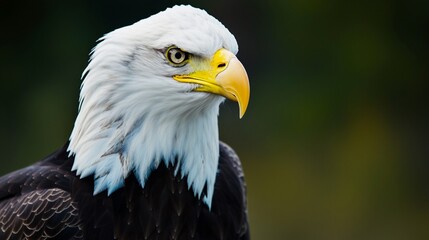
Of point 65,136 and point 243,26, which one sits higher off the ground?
point 243,26

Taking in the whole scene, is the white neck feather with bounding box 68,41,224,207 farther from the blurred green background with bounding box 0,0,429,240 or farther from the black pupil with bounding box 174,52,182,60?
the blurred green background with bounding box 0,0,429,240

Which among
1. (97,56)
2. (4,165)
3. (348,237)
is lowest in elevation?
(4,165)

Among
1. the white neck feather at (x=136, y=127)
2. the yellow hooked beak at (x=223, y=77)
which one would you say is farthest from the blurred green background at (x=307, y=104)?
the yellow hooked beak at (x=223, y=77)

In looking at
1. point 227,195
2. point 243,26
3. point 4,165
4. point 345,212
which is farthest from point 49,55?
point 227,195

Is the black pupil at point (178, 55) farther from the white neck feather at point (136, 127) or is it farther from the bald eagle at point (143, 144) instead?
the white neck feather at point (136, 127)

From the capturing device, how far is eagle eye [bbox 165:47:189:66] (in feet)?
12.1

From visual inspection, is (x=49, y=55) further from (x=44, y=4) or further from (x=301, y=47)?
(x=301, y=47)

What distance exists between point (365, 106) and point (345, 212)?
113cm

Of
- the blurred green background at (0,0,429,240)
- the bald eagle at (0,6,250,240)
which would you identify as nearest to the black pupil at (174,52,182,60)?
the bald eagle at (0,6,250,240)

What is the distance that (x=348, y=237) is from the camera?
27.0ft

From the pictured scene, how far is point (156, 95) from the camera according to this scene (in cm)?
372

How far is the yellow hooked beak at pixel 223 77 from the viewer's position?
3.56 meters

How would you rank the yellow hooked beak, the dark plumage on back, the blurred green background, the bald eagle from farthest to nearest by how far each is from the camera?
the blurred green background, the dark plumage on back, the bald eagle, the yellow hooked beak

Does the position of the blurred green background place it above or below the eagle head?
below
